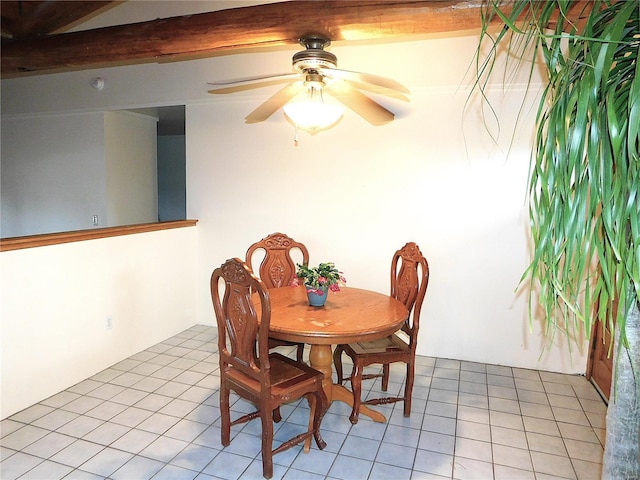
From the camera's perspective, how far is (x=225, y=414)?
223cm

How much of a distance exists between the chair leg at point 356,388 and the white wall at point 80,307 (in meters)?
2.01

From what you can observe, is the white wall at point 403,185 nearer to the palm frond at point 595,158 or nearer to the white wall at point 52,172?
the white wall at point 52,172

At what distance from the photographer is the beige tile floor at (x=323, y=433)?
209 centimetres

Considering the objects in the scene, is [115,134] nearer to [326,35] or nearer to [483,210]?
[326,35]

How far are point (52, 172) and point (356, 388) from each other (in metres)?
4.47

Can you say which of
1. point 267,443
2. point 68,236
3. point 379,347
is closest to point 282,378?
point 267,443

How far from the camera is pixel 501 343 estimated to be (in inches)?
137

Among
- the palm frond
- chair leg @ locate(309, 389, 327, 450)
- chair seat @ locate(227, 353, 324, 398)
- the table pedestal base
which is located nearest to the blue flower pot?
the table pedestal base

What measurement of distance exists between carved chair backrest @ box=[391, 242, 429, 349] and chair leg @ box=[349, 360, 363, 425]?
394mm

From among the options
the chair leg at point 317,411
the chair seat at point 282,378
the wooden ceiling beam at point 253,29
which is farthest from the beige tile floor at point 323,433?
the wooden ceiling beam at point 253,29

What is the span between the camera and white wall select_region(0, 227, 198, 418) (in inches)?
99.3

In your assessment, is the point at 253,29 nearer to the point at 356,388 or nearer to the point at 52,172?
the point at 356,388

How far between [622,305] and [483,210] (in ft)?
8.05

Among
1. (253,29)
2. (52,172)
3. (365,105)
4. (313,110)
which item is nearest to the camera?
(313,110)
